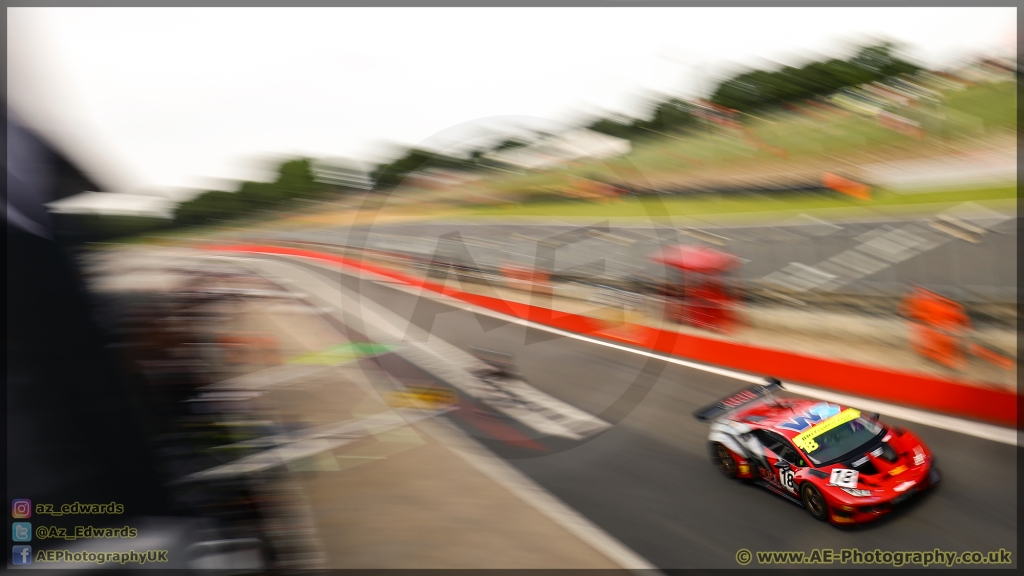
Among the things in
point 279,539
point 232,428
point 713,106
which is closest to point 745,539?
point 279,539

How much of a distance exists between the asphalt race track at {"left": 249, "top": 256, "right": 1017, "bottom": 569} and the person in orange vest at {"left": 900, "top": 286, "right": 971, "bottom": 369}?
171 centimetres

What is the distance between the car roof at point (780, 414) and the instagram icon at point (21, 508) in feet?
18.6

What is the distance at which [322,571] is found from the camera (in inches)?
217

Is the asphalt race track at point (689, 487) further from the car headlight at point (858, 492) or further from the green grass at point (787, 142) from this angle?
the green grass at point (787, 142)

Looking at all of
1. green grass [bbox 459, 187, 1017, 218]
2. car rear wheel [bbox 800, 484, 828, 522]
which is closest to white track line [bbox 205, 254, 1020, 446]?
car rear wheel [bbox 800, 484, 828, 522]

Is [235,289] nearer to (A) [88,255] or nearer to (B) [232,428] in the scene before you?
(B) [232,428]

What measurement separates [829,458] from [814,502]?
1.41 feet

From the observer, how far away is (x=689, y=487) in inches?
260

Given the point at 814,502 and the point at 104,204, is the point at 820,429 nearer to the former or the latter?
the point at 814,502

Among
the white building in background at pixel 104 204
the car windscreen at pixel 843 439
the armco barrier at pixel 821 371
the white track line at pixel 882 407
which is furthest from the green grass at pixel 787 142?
the white building in background at pixel 104 204

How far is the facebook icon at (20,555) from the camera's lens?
2.16 m

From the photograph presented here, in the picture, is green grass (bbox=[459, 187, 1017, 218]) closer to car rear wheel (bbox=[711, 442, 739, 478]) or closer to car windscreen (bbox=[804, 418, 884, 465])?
car rear wheel (bbox=[711, 442, 739, 478])

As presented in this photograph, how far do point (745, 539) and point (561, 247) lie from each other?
1212 cm

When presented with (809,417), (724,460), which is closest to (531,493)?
(724,460)
